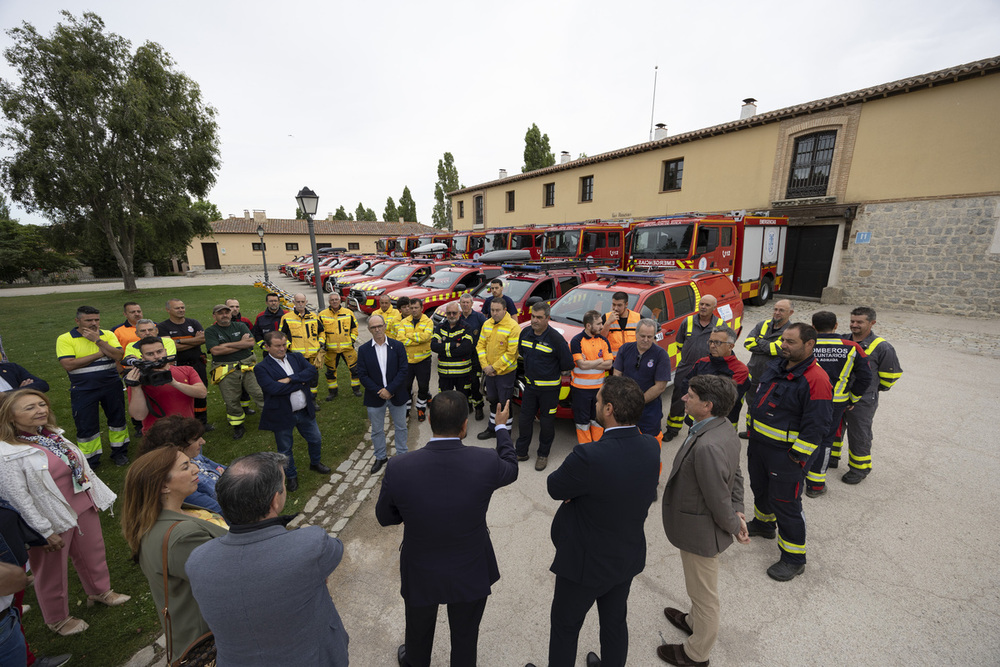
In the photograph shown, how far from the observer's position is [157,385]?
160 inches

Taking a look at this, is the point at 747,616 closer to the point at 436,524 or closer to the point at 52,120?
the point at 436,524

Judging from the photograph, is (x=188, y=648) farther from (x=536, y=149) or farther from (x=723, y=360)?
(x=536, y=149)

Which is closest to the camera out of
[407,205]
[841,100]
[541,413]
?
[541,413]

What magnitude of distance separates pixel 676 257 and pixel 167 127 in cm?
2458

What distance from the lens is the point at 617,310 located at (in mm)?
5148

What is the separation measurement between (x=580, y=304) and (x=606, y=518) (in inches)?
184

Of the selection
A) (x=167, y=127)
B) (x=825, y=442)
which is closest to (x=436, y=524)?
(x=825, y=442)

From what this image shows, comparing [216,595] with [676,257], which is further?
[676,257]

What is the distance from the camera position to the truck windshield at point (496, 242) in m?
17.3

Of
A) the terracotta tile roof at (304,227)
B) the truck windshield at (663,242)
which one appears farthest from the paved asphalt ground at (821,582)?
the terracotta tile roof at (304,227)

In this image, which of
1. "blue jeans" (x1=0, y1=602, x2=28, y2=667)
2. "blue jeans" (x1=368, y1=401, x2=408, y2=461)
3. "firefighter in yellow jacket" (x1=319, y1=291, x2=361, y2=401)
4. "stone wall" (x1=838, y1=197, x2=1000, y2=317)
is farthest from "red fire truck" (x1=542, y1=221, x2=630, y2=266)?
"blue jeans" (x1=0, y1=602, x2=28, y2=667)

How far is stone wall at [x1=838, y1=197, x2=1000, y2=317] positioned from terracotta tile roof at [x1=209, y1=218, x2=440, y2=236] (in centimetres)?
4301

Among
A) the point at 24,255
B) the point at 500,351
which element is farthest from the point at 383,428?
the point at 24,255

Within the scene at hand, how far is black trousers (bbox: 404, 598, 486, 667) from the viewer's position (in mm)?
2102
